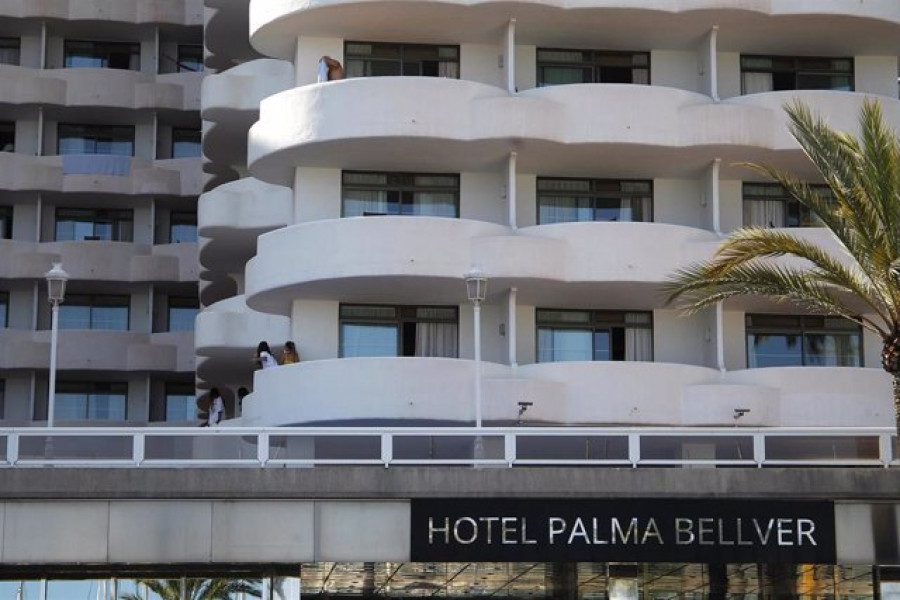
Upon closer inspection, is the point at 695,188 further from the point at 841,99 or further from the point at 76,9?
the point at 76,9

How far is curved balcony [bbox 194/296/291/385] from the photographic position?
4984 cm

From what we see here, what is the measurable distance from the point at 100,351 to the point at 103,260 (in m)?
2.97

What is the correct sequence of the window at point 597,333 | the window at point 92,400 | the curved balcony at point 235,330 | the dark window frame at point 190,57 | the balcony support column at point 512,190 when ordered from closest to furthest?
1. the balcony support column at point 512,190
2. the window at point 597,333
3. the curved balcony at point 235,330
4. the window at point 92,400
5. the dark window frame at point 190,57

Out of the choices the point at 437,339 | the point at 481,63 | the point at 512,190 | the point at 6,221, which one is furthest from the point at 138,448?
the point at 6,221

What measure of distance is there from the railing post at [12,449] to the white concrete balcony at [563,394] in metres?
10.4

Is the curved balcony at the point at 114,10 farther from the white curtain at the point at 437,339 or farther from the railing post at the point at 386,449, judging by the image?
the railing post at the point at 386,449

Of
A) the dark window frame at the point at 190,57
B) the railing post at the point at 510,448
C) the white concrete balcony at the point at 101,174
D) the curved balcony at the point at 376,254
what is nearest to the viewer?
the railing post at the point at 510,448

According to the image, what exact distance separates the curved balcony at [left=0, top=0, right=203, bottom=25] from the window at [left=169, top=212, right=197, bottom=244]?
20.4 feet

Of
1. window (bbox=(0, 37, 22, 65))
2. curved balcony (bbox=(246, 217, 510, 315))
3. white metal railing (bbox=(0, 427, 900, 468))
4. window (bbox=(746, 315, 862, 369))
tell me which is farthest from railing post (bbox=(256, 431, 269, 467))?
window (bbox=(0, 37, 22, 65))

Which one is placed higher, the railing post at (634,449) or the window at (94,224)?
the window at (94,224)

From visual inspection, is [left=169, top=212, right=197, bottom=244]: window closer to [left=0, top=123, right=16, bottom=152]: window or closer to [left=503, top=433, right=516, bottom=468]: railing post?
[left=0, top=123, right=16, bottom=152]: window

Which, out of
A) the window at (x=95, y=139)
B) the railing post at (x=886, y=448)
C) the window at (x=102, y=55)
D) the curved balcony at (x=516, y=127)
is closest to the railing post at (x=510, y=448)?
the railing post at (x=886, y=448)

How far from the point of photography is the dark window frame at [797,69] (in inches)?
1858

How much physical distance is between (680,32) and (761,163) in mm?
3490
